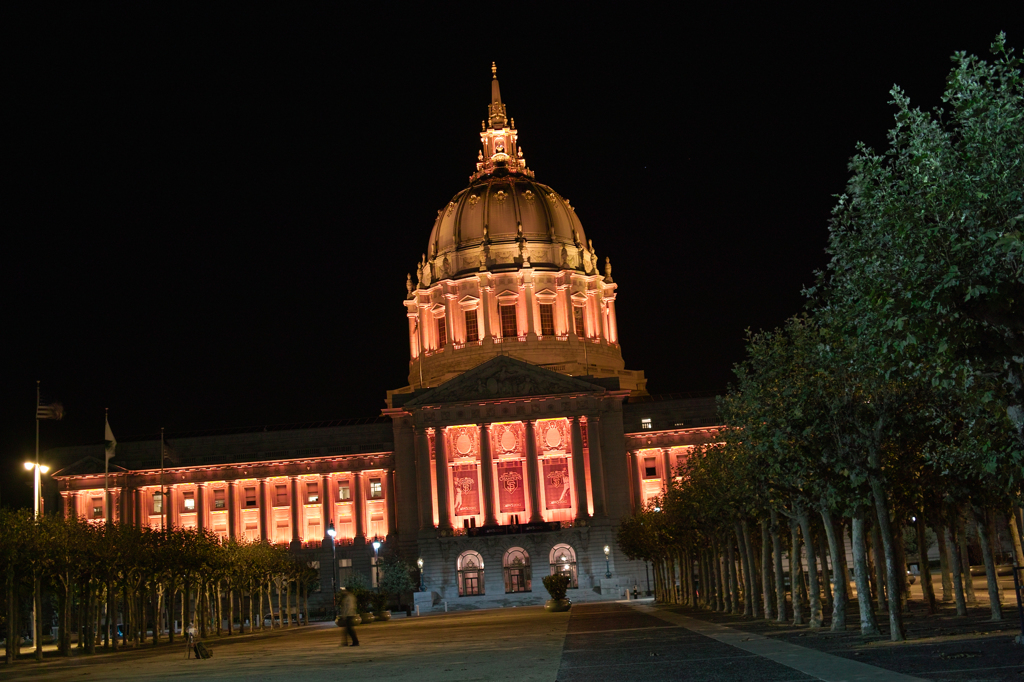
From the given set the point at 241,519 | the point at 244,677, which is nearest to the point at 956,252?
the point at 244,677

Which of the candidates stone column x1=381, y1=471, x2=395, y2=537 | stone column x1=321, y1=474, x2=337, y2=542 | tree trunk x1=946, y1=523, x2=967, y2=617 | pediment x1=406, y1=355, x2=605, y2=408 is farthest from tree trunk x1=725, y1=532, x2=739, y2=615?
stone column x1=321, y1=474, x2=337, y2=542

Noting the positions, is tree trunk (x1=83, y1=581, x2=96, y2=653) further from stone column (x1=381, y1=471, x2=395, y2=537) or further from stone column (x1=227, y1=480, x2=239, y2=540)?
stone column (x1=227, y1=480, x2=239, y2=540)

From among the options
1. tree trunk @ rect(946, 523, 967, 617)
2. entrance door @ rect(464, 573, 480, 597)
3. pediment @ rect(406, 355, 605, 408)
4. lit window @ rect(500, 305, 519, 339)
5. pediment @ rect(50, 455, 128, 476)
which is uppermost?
lit window @ rect(500, 305, 519, 339)

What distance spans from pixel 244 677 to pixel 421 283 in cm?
12572

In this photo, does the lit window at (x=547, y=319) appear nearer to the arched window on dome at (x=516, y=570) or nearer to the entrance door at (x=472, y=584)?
the arched window on dome at (x=516, y=570)

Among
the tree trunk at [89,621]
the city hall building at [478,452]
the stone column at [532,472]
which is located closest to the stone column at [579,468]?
the city hall building at [478,452]

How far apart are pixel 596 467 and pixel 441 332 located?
34.9 meters

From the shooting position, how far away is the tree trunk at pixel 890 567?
31109 mm

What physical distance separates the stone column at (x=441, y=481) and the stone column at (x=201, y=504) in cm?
3040

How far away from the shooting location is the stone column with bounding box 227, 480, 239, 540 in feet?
451

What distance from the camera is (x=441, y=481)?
5084 inches

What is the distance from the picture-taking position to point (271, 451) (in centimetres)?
14238

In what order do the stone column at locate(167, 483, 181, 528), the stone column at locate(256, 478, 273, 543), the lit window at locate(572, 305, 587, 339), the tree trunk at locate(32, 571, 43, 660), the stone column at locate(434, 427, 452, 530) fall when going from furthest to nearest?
the lit window at locate(572, 305, 587, 339), the stone column at locate(167, 483, 181, 528), the stone column at locate(256, 478, 273, 543), the stone column at locate(434, 427, 452, 530), the tree trunk at locate(32, 571, 43, 660)

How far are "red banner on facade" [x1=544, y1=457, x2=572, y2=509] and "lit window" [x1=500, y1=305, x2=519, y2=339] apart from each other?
21464 mm
